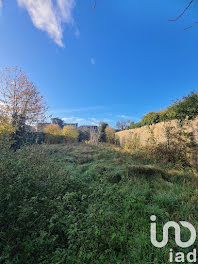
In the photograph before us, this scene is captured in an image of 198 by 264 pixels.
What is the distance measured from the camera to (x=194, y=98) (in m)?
4.25

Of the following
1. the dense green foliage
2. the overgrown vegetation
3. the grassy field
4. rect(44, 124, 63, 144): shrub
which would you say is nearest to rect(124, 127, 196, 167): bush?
the overgrown vegetation

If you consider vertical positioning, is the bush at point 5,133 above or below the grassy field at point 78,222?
above

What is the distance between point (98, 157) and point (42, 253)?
5079mm

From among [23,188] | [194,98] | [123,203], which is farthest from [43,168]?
[194,98]

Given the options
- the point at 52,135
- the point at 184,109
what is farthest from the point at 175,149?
the point at 52,135

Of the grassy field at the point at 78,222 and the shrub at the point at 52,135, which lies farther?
the shrub at the point at 52,135

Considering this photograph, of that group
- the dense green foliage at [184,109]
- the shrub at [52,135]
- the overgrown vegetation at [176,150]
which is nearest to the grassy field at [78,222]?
the overgrown vegetation at [176,150]

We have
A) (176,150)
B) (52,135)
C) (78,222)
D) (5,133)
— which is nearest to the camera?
(78,222)

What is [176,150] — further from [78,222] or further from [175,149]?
[78,222]

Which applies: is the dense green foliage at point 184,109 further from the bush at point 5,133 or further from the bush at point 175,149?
the bush at point 5,133

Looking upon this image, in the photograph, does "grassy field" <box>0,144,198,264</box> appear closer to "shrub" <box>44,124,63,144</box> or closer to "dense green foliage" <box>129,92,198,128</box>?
"dense green foliage" <box>129,92,198,128</box>

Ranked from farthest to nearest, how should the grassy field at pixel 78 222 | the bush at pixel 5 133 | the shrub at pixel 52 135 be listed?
the shrub at pixel 52 135
the bush at pixel 5 133
the grassy field at pixel 78 222

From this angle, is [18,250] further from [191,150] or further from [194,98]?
[194,98]

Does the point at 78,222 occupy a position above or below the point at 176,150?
below
